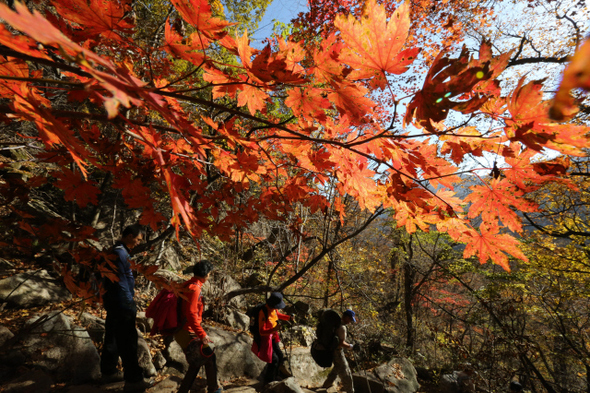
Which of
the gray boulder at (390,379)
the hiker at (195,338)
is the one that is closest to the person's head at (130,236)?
the hiker at (195,338)

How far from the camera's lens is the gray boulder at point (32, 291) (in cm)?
399

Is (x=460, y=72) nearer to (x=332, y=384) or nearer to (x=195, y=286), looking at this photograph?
(x=195, y=286)

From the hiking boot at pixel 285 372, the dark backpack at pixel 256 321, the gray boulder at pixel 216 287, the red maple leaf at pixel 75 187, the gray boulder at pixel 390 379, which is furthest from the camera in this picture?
the gray boulder at pixel 216 287

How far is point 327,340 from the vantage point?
13.6ft

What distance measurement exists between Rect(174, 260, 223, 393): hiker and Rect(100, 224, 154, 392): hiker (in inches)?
21.9

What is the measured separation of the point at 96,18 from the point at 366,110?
1.25 m

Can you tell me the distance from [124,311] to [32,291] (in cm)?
291

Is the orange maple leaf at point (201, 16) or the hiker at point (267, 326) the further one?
the hiker at point (267, 326)

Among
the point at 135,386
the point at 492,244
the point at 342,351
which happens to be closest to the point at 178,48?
the point at 492,244

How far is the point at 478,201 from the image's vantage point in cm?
170

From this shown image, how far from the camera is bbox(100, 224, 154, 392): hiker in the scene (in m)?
2.68

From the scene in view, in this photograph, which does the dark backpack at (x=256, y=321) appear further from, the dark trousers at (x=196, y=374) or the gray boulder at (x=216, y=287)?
the gray boulder at (x=216, y=287)

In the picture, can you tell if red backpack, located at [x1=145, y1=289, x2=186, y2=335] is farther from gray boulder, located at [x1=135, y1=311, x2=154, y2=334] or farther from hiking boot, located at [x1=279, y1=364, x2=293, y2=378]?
hiking boot, located at [x1=279, y1=364, x2=293, y2=378]

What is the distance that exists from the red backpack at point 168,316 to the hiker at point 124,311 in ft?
0.81
